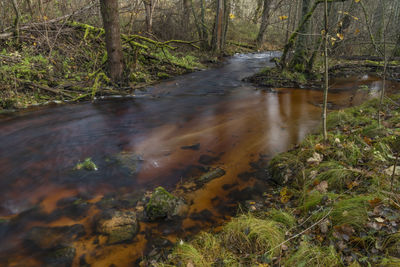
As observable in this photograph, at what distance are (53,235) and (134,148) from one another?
275 cm

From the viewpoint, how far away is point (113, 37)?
9320 mm

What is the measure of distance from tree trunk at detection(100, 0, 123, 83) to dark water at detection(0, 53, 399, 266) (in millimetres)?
1296

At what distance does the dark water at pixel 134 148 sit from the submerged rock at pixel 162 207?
0.17 metres

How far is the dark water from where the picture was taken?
3.71m

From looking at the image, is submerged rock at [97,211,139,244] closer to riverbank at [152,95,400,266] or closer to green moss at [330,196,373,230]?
riverbank at [152,95,400,266]

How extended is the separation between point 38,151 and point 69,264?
3577mm

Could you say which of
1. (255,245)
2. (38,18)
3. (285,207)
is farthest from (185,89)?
(255,245)

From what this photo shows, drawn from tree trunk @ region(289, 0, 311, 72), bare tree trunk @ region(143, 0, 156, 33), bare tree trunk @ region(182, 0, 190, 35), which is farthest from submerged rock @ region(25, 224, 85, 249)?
bare tree trunk @ region(182, 0, 190, 35)

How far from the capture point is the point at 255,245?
2.99m

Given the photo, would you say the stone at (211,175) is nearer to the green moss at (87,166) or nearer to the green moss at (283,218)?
the green moss at (283,218)

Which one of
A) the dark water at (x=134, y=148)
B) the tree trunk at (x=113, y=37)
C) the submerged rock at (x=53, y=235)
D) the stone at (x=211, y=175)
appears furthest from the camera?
the tree trunk at (x=113, y=37)

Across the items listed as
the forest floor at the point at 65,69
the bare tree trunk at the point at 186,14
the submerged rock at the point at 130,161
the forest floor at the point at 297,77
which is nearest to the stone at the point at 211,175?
the submerged rock at the point at 130,161

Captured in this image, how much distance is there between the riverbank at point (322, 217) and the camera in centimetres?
260

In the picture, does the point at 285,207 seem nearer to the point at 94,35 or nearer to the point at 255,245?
the point at 255,245
